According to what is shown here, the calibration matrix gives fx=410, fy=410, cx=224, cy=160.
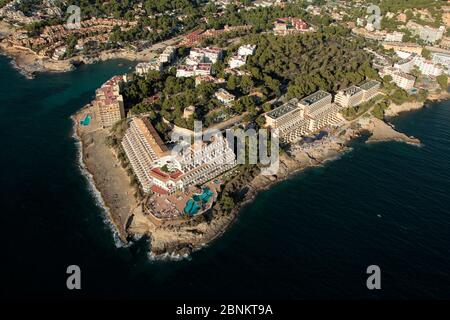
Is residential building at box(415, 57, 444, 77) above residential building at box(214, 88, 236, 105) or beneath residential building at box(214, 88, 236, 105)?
beneath

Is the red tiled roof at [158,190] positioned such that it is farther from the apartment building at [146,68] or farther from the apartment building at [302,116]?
the apartment building at [146,68]

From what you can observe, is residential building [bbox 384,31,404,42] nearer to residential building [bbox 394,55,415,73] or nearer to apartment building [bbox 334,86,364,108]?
residential building [bbox 394,55,415,73]

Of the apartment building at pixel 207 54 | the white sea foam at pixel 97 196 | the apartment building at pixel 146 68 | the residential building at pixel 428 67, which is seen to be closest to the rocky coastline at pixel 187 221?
the white sea foam at pixel 97 196

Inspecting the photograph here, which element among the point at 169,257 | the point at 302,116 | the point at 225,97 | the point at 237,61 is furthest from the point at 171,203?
the point at 237,61

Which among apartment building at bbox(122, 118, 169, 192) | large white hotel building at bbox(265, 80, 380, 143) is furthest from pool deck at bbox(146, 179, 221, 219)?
large white hotel building at bbox(265, 80, 380, 143)

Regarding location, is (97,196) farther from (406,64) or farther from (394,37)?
(394,37)
